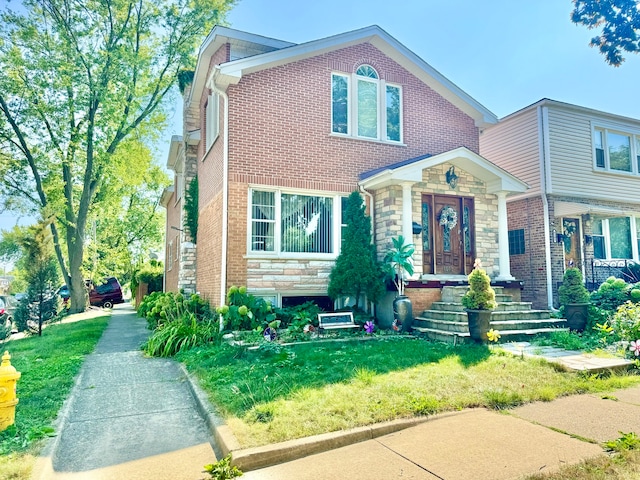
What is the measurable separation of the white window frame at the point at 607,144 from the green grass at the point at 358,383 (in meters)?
11.0

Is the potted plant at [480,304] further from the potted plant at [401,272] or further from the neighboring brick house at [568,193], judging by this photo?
the neighboring brick house at [568,193]

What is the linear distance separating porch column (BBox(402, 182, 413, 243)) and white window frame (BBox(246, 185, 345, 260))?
157 centimetres

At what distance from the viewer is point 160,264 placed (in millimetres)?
25844

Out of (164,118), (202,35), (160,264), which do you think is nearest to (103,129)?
(164,118)

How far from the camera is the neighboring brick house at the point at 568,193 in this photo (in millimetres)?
13729

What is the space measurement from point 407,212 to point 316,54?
4.72 meters

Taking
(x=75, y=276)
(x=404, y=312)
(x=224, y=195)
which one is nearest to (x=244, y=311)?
(x=224, y=195)

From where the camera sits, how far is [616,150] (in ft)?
51.0

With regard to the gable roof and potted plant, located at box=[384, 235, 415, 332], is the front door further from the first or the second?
potted plant, located at box=[384, 235, 415, 332]

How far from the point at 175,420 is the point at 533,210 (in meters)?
12.8

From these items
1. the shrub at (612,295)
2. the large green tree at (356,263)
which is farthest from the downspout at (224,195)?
the shrub at (612,295)

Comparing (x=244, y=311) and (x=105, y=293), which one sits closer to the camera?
(x=244, y=311)

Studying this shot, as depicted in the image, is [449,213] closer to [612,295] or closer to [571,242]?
[612,295]

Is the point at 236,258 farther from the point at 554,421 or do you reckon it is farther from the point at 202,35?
the point at 202,35
